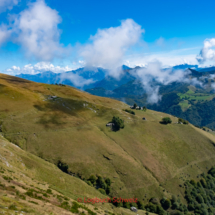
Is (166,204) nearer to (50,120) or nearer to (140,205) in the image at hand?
(140,205)

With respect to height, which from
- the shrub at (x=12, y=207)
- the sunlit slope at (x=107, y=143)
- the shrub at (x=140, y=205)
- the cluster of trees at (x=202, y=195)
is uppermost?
the sunlit slope at (x=107, y=143)

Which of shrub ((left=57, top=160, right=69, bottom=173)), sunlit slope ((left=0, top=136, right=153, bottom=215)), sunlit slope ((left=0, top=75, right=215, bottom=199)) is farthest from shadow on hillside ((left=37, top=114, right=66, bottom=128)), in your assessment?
sunlit slope ((left=0, top=136, right=153, bottom=215))

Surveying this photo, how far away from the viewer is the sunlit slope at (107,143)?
91562 millimetres

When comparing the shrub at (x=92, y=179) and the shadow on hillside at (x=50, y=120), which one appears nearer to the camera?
the shrub at (x=92, y=179)

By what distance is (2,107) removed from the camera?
385ft

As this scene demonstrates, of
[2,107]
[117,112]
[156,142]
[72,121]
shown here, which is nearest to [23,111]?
[2,107]

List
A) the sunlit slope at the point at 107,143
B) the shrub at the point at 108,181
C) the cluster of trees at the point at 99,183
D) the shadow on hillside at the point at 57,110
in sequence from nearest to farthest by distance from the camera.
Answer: the cluster of trees at the point at 99,183, the shrub at the point at 108,181, the sunlit slope at the point at 107,143, the shadow on hillside at the point at 57,110

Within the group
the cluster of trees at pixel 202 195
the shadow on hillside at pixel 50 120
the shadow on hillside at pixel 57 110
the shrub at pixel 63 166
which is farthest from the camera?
the shadow on hillside at pixel 57 110

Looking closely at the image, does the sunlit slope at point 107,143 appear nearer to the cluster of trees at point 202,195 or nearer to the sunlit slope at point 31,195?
the cluster of trees at point 202,195

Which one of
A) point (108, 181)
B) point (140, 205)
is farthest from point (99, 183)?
point (140, 205)

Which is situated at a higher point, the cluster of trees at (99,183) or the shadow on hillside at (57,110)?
the shadow on hillside at (57,110)

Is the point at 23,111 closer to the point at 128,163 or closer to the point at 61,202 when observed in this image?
the point at 128,163

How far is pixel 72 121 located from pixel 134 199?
3090 inches

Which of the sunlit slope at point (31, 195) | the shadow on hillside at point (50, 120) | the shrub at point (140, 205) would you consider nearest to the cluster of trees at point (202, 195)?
the shrub at point (140, 205)
